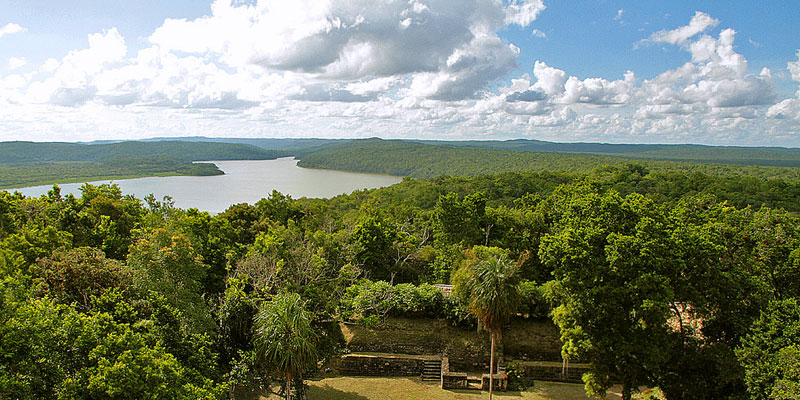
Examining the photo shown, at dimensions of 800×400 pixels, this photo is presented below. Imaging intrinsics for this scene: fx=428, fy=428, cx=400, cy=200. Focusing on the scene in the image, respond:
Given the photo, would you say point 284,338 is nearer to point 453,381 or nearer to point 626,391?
point 453,381

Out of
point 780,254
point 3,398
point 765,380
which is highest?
point 780,254

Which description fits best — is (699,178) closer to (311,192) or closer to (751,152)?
(311,192)

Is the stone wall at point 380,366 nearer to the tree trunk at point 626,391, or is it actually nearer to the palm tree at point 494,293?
the palm tree at point 494,293

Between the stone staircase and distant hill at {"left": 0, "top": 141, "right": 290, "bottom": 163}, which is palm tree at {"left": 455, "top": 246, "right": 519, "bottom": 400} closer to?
the stone staircase

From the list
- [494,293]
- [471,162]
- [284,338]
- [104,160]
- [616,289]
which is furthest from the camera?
[104,160]

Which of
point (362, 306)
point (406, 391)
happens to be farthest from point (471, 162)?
point (406, 391)

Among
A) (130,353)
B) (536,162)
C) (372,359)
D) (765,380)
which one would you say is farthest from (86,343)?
(536,162)
